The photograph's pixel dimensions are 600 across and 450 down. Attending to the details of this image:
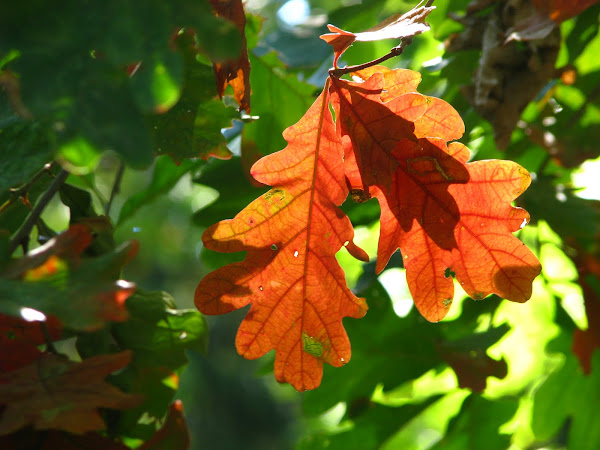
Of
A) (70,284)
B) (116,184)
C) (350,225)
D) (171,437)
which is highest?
(70,284)

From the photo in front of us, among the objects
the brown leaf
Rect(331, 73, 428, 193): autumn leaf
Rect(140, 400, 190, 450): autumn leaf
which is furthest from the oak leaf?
the brown leaf

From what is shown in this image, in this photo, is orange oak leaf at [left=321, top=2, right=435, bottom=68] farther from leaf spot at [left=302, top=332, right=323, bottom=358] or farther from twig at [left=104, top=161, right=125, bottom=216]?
twig at [left=104, top=161, right=125, bottom=216]

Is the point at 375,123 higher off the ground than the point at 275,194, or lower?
higher

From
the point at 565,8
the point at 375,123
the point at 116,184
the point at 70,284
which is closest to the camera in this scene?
the point at 70,284

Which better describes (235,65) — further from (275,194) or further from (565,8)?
(565,8)

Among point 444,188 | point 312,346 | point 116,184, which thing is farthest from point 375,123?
point 116,184

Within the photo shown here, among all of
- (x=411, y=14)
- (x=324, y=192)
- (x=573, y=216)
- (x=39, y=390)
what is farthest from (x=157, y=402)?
(x=573, y=216)

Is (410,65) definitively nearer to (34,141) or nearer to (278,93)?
(278,93)

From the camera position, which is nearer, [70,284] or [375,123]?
[70,284]

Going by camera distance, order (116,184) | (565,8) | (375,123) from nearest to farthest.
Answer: (375,123)
(565,8)
(116,184)
